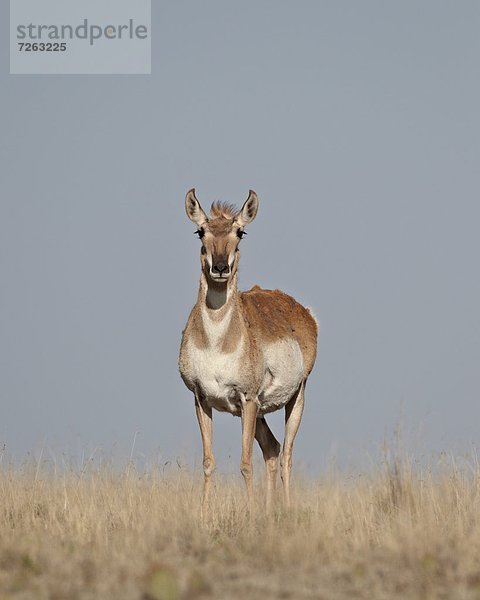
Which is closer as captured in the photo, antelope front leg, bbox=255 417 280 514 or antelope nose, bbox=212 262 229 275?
antelope nose, bbox=212 262 229 275

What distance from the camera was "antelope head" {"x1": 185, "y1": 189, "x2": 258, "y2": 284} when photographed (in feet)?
37.3

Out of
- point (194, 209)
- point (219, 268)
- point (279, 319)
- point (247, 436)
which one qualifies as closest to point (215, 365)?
point (247, 436)

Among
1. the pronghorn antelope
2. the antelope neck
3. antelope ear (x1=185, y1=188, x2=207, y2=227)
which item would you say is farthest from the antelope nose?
antelope ear (x1=185, y1=188, x2=207, y2=227)

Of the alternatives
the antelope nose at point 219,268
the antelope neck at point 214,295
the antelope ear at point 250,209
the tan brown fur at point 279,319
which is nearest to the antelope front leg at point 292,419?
the tan brown fur at point 279,319

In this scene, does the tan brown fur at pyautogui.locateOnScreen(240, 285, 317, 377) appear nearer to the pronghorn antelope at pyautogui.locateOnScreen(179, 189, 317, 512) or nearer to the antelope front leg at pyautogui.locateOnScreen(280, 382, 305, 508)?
the pronghorn antelope at pyautogui.locateOnScreen(179, 189, 317, 512)

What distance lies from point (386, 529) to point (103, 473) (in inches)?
192

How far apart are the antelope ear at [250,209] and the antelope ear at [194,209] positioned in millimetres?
458

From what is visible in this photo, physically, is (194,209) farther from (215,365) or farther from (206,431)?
(206,431)

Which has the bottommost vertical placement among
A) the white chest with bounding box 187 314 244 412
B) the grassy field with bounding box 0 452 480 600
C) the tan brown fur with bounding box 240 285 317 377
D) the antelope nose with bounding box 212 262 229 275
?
the grassy field with bounding box 0 452 480 600

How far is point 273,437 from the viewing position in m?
14.0

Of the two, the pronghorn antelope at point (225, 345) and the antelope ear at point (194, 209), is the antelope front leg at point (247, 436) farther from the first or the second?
the antelope ear at point (194, 209)

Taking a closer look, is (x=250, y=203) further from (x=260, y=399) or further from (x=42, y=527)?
(x=42, y=527)

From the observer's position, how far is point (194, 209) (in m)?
12.1

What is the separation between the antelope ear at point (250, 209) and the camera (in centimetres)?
1214
